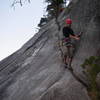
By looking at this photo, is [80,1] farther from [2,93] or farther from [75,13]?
[2,93]

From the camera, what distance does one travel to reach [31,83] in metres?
9.88

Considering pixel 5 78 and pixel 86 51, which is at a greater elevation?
pixel 86 51

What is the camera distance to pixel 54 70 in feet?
31.4

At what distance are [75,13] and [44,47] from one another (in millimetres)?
2706

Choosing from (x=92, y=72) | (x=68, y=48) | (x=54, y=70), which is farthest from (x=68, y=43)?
(x=92, y=72)

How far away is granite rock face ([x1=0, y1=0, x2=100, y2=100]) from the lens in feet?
25.7

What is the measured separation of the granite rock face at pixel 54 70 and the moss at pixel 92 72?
11.5 inches

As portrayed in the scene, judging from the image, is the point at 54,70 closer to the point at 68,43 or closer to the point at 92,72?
the point at 68,43

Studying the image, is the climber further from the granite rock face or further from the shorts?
the granite rock face

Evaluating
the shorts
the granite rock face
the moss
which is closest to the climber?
the shorts

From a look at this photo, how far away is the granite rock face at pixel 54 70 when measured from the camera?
783 cm

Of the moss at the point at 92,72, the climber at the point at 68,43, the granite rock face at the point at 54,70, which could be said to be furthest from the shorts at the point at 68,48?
the moss at the point at 92,72

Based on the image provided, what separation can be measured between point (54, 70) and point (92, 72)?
2.53 m

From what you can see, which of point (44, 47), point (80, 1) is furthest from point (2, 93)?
point (80, 1)
